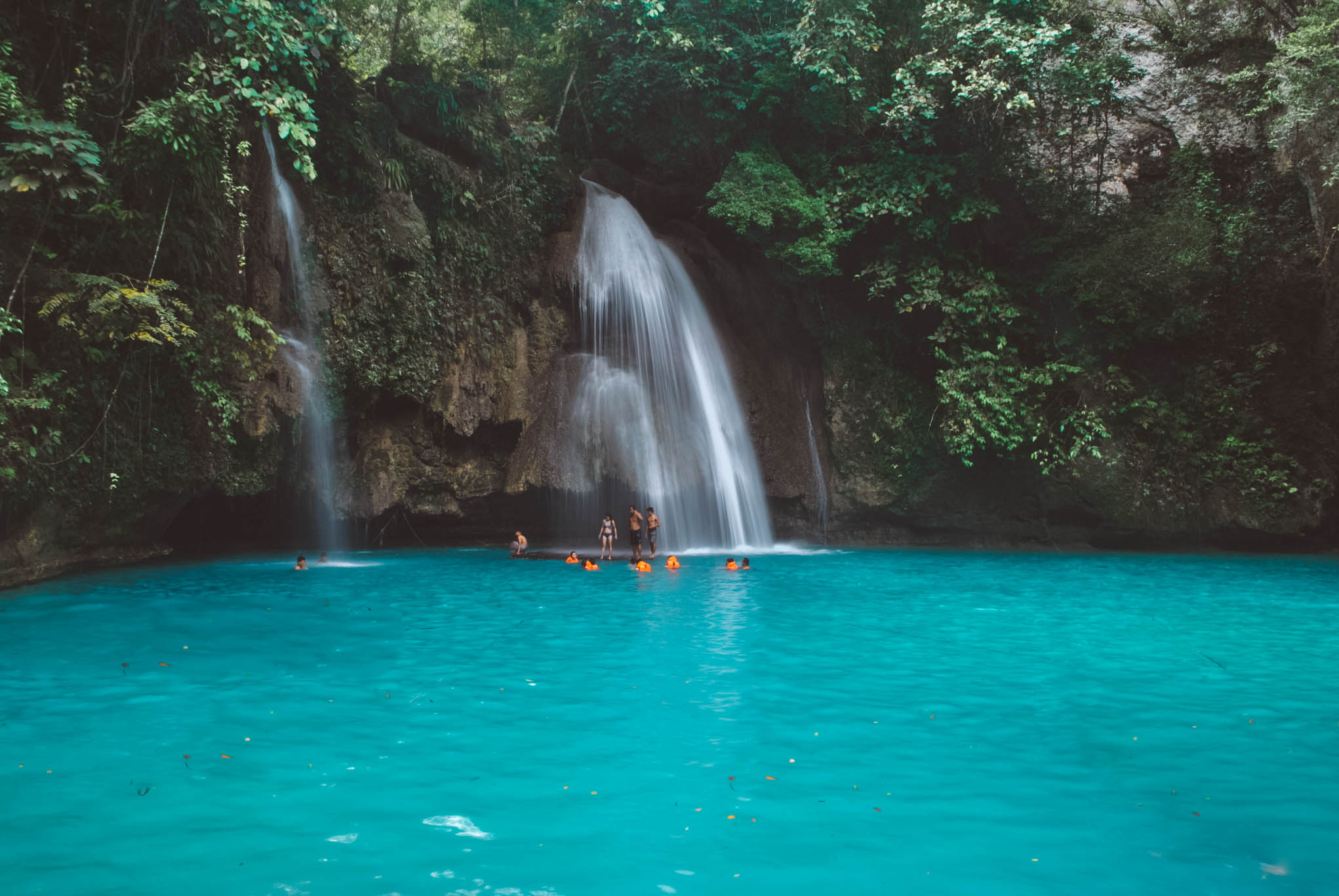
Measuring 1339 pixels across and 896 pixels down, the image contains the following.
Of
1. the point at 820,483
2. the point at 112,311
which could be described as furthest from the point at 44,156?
the point at 820,483

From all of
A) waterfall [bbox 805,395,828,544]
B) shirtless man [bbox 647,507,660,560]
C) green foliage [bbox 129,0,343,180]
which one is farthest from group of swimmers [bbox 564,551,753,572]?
green foliage [bbox 129,0,343,180]

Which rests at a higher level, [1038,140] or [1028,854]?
[1038,140]

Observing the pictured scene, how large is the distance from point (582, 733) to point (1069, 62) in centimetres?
1821

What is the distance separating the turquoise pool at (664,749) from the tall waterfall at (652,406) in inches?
298

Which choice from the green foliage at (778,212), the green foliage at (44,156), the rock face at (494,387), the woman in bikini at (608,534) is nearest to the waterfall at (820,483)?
the rock face at (494,387)

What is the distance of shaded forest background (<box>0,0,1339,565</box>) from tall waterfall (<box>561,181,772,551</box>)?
168 centimetres

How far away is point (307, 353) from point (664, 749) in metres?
13.6

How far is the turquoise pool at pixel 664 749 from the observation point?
14.1 ft

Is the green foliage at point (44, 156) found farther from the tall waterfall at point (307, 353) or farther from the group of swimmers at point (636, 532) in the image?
the group of swimmers at point (636, 532)

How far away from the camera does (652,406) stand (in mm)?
19516

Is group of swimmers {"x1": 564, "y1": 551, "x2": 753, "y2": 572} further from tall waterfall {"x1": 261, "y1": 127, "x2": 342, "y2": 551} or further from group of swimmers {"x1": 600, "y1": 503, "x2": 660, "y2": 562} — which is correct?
tall waterfall {"x1": 261, "y1": 127, "x2": 342, "y2": 551}

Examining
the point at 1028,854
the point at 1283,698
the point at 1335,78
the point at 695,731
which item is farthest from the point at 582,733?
the point at 1335,78

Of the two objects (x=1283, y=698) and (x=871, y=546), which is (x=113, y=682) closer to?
(x=1283, y=698)

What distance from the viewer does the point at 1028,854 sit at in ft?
14.6
